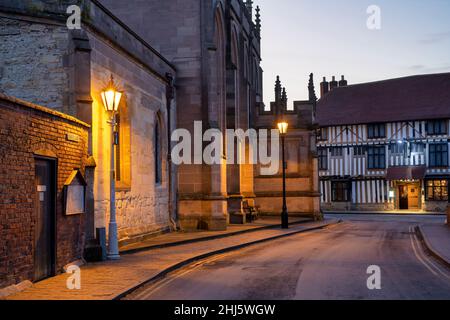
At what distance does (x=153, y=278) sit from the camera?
12.1 m

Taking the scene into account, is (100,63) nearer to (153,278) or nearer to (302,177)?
(153,278)

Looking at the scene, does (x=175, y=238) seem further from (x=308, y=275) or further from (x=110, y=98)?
(x=308, y=275)

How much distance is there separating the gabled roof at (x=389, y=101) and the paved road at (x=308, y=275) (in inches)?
1347

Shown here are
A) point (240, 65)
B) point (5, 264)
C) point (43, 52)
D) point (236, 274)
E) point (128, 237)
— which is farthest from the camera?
point (240, 65)

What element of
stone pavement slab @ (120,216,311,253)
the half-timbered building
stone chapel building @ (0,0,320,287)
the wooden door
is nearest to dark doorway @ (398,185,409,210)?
the half-timbered building

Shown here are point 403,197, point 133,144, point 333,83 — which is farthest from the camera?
point 333,83

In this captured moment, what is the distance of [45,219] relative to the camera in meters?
12.3

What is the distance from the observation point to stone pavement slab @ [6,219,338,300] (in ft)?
33.0

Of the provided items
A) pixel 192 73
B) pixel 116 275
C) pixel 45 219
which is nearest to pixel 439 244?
pixel 116 275

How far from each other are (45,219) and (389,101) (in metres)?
47.4

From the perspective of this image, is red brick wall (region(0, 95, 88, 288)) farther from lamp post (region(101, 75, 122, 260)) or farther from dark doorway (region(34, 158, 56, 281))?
lamp post (region(101, 75, 122, 260))

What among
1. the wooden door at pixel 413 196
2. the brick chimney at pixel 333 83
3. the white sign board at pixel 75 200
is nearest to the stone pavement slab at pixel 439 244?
the white sign board at pixel 75 200
